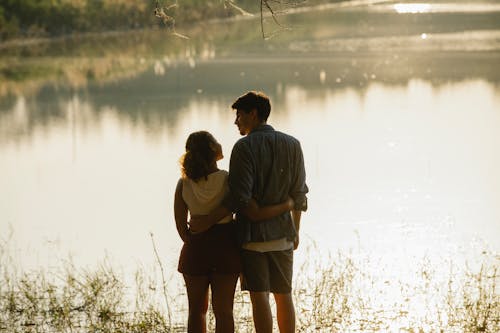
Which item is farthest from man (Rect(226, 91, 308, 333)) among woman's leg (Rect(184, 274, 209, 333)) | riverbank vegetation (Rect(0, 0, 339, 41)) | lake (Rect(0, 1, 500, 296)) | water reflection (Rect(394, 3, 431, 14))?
water reflection (Rect(394, 3, 431, 14))

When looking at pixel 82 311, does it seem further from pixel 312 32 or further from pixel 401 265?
pixel 312 32

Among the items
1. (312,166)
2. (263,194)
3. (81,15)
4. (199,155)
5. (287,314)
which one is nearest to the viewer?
(199,155)

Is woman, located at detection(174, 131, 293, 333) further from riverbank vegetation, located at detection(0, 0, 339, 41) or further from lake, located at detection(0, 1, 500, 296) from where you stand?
riverbank vegetation, located at detection(0, 0, 339, 41)

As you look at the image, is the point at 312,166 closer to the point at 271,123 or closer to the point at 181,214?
the point at 271,123

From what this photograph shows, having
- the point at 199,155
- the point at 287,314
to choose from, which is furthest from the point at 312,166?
the point at 199,155

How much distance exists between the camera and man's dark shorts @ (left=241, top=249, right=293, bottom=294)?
398 centimetres

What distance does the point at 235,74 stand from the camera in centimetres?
1911

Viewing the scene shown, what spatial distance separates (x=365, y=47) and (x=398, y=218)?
17.2 metres

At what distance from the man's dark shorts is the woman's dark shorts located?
5 cm

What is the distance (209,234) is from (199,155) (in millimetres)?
308

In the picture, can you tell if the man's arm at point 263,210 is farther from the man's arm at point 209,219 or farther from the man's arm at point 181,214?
the man's arm at point 181,214

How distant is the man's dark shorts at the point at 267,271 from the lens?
398 centimetres

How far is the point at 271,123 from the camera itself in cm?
1387

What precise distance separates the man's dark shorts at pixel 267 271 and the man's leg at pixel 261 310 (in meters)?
0.03
